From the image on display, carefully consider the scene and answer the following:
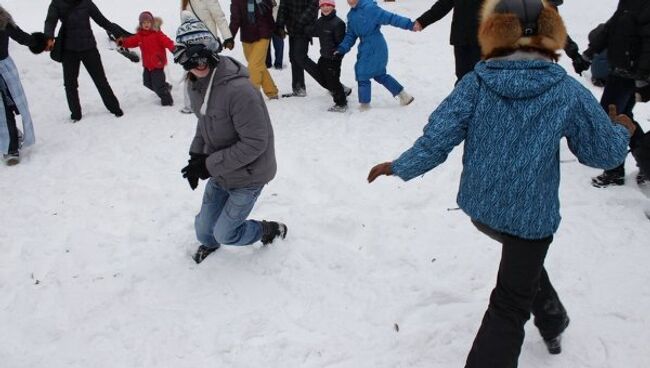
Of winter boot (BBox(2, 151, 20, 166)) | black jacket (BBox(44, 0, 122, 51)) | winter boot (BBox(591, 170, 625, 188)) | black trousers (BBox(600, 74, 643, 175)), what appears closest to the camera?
black trousers (BBox(600, 74, 643, 175))

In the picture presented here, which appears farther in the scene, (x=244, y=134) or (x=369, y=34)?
(x=369, y=34)

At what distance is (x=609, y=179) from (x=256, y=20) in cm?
521

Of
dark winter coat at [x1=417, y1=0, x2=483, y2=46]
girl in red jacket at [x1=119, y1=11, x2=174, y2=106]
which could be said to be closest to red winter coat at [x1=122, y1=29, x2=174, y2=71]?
girl in red jacket at [x1=119, y1=11, x2=174, y2=106]

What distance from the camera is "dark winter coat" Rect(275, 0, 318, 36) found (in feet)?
24.7

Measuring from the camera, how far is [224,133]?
3637mm

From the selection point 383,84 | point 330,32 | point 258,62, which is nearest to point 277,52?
point 258,62

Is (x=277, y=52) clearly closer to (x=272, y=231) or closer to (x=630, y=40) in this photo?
(x=272, y=231)

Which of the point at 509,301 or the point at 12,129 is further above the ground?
the point at 509,301

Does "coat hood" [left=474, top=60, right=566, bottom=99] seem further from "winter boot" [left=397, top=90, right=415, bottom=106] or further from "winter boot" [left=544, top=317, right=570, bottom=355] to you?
"winter boot" [left=397, top=90, right=415, bottom=106]

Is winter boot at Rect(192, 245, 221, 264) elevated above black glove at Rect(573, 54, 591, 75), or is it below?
below

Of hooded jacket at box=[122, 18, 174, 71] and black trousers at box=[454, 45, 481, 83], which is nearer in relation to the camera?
black trousers at box=[454, 45, 481, 83]

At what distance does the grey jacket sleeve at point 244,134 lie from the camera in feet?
11.3

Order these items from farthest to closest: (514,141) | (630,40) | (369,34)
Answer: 1. (369,34)
2. (630,40)
3. (514,141)

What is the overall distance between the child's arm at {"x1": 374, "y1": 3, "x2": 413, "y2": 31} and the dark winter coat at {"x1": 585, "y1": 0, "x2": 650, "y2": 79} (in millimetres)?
2448
